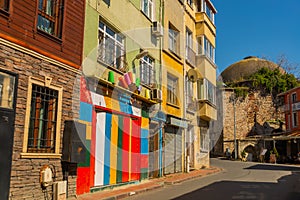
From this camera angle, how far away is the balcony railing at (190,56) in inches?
813

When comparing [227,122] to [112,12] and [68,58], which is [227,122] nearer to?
[112,12]

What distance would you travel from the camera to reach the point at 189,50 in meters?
21.0

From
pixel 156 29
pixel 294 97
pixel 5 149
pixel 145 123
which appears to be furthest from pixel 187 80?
pixel 294 97

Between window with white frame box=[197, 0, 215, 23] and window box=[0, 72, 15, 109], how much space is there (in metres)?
17.9

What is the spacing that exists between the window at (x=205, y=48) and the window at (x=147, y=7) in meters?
6.57

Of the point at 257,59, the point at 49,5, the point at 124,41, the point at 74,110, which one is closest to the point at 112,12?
the point at 124,41

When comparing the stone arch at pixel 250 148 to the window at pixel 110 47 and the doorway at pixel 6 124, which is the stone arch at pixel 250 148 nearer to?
the window at pixel 110 47

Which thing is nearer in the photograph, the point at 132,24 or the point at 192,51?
the point at 132,24

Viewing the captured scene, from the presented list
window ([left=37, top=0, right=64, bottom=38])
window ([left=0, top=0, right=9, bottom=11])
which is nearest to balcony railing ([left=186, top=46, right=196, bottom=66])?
window ([left=37, top=0, right=64, bottom=38])

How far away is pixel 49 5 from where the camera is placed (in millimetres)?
9281

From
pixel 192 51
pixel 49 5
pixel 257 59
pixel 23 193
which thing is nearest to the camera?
Result: pixel 23 193

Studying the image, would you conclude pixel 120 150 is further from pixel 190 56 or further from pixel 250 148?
pixel 250 148

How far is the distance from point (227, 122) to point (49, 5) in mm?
32758

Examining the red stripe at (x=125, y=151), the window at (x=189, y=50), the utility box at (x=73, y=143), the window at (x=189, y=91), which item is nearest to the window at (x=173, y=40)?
the window at (x=189, y=50)
